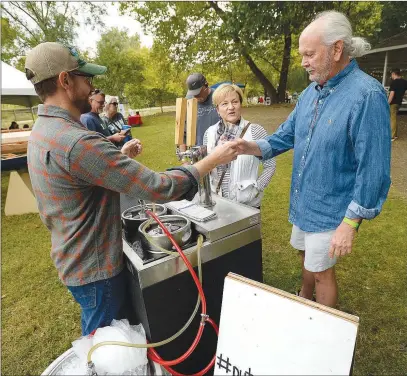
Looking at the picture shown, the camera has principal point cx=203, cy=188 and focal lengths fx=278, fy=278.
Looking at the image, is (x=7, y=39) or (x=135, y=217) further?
(x=7, y=39)

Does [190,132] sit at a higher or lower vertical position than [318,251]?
higher

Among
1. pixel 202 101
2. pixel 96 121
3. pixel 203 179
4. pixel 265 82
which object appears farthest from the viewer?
pixel 265 82

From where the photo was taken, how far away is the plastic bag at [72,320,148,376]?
1.18 metres

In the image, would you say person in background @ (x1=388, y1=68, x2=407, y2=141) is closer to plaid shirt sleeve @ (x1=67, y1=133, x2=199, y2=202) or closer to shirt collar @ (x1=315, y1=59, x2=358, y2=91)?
shirt collar @ (x1=315, y1=59, x2=358, y2=91)

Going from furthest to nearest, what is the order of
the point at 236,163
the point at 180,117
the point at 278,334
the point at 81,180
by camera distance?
1. the point at 236,163
2. the point at 180,117
3. the point at 81,180
4. the point at 278,334

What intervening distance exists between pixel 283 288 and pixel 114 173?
225 cm

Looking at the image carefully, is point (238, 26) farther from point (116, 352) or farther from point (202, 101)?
point (116, 352)

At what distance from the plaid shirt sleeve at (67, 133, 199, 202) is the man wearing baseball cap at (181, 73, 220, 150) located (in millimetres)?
2144

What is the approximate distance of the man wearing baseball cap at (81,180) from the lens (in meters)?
1.11

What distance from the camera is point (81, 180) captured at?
117 centimetres

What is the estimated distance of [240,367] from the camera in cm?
112

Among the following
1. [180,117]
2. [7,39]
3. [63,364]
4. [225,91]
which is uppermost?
[7,39]

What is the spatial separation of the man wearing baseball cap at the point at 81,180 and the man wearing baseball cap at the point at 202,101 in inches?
76.4

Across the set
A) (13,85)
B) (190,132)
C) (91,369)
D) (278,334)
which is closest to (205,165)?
(190,132)
